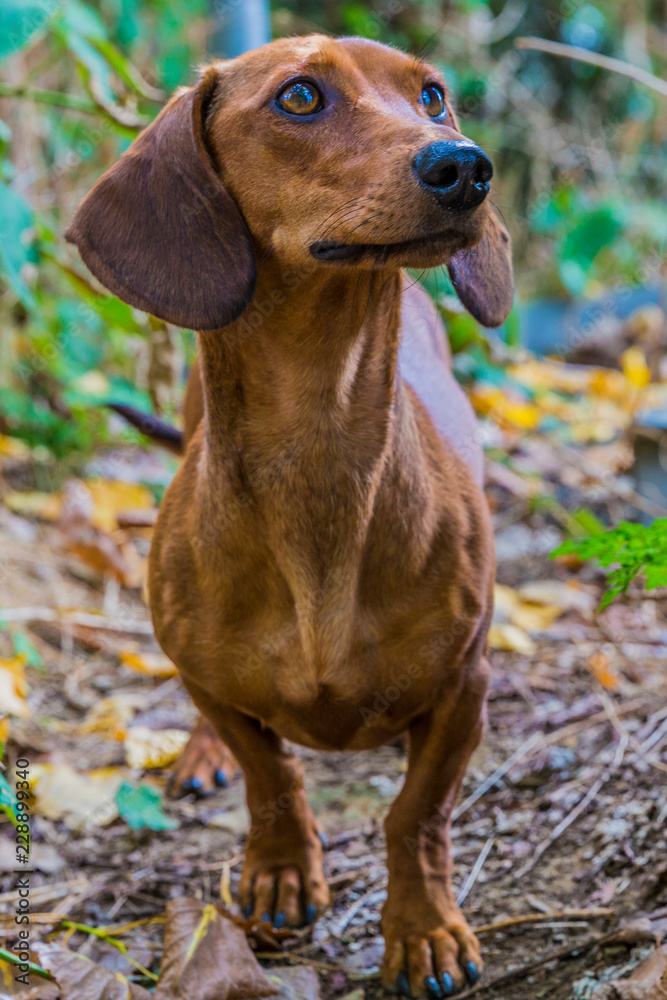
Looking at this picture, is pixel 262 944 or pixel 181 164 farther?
pixel 262 944

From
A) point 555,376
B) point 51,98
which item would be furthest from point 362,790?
point 555,376

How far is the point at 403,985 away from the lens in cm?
198

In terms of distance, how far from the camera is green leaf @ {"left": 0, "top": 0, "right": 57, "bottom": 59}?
8.16ft

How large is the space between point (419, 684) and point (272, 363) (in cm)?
64

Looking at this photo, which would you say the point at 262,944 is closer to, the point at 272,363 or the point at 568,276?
the point at 272,363

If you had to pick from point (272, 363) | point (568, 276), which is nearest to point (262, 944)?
point (272, 363)

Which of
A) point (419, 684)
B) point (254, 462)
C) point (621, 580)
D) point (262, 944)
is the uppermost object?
point (254, 462)

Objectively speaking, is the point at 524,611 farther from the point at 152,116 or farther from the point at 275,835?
the point at 152,116

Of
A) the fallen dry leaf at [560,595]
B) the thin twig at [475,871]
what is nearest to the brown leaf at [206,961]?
the thin twig at [475,871]

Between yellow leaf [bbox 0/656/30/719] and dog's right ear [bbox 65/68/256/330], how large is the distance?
1.45 m

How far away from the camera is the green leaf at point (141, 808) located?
2.36m

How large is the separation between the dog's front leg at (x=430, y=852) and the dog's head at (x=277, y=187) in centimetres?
83

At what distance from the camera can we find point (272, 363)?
1.89 metres

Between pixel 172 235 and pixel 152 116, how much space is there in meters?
1.94
